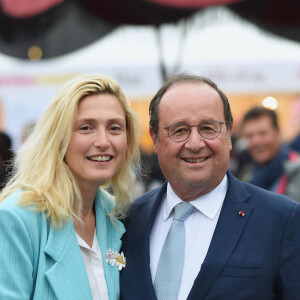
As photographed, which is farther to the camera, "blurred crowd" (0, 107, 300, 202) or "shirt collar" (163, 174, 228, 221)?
"blurred crowd" (0, 107, 300, 202)

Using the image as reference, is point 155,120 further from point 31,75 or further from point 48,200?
point 31,75

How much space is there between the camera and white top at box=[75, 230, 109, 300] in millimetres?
2559

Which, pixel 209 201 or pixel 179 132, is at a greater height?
pixel 179 132

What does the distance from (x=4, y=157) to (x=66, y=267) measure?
149 centimetres

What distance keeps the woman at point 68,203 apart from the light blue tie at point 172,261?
0.81ft

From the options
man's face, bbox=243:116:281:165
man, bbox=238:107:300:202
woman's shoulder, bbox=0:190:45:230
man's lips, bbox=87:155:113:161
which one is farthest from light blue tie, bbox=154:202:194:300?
man's face, bbox=243:116:281:165

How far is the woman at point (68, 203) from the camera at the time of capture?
2355 mm

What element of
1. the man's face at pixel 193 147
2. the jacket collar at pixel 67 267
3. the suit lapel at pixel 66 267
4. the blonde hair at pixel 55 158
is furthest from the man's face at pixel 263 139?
the suit lapel at pixel 66 267

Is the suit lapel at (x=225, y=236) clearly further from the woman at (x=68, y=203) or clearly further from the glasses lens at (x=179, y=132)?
the woman at (x=68, y=203)

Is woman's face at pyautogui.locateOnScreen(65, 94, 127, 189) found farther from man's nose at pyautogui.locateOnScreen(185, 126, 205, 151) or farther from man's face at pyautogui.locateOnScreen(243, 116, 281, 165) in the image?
man's face at pyautogui.locateOnScreen(243, 116, 281, 165)

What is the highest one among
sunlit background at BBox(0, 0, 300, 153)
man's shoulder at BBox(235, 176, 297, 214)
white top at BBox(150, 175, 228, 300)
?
sunlit background at BBox(0, 0, 300, 153)

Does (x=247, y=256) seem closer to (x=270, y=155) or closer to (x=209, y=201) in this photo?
(x=209, y=201)

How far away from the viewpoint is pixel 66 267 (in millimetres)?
2459

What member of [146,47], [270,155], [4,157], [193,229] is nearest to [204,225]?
[193,229]
